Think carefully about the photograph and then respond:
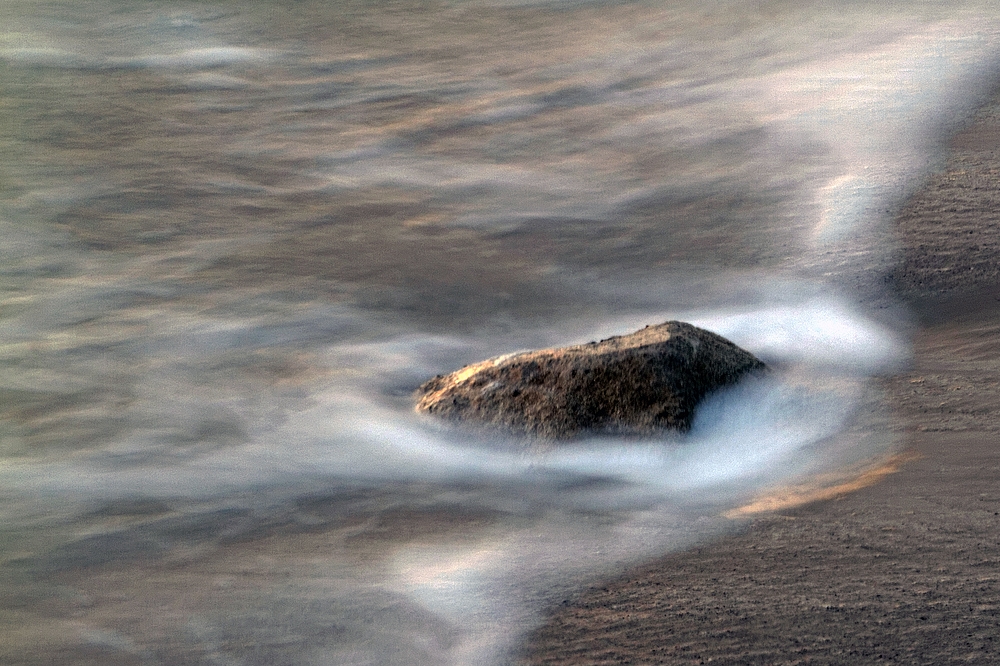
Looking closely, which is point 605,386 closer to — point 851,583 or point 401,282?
point 851,583

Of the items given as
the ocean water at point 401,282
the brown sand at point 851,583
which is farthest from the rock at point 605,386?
the brown sand at point 851,583

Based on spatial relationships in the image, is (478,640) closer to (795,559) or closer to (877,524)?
(795,559)

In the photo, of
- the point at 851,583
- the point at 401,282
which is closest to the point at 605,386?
the point at 851,583

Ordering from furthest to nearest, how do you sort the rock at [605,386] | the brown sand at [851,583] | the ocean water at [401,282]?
the rock at [605,386]
the ocean water at [401,282]
the brown sand at [851,583]

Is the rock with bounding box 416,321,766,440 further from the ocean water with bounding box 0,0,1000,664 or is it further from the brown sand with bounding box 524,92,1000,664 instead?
the brown sand with bounding box 524,92,1000,664

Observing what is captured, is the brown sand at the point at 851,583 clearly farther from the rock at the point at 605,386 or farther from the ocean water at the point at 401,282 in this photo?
the rock at the point at 605,386

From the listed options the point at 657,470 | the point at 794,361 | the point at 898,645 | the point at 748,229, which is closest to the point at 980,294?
the point at 794,361
